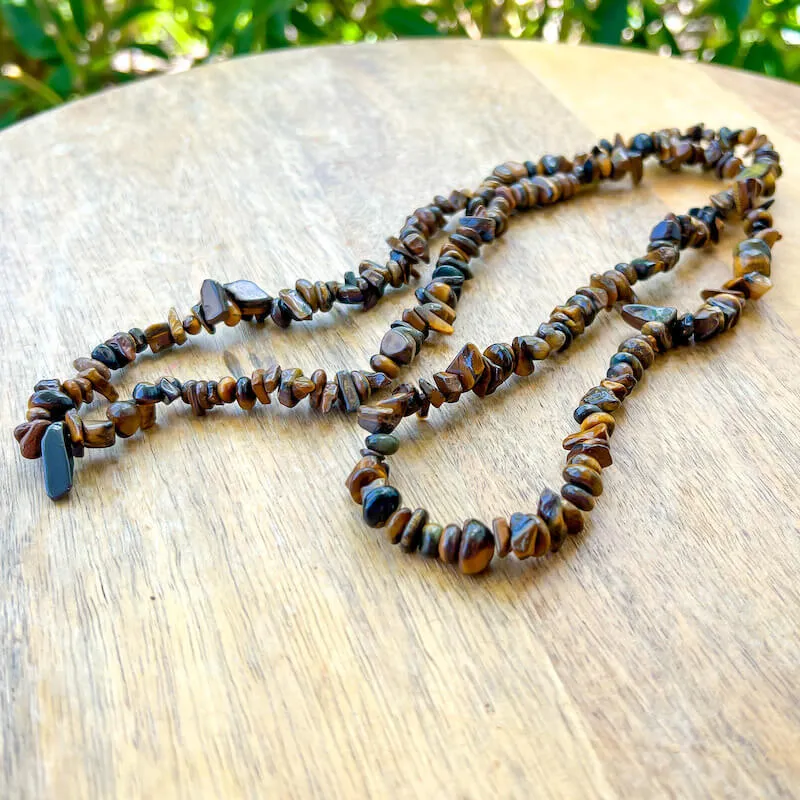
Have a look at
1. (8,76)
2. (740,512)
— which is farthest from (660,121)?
(8,76)

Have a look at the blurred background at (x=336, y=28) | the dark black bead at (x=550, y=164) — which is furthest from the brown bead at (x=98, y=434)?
the blurred background at (x=336, y=28)

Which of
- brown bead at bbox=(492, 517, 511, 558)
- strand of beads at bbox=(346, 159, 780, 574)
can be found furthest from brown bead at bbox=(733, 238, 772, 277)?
brown bead at bbox=(492, 517, 511, 558)

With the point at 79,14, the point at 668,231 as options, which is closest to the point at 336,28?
the point at 79,14

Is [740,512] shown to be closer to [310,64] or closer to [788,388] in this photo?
[788,388]

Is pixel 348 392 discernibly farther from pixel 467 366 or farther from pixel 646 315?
pixel 646 315

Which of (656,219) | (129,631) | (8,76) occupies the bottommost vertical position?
(8,76)

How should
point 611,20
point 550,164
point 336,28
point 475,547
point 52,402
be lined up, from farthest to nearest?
point 336,28 < point 611,20 < point 550,164 < point 52,402 < point 475,547

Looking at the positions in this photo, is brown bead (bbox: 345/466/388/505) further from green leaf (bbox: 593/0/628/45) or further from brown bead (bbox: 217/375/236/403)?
green leaf (bbox: 593/0/628/45)
